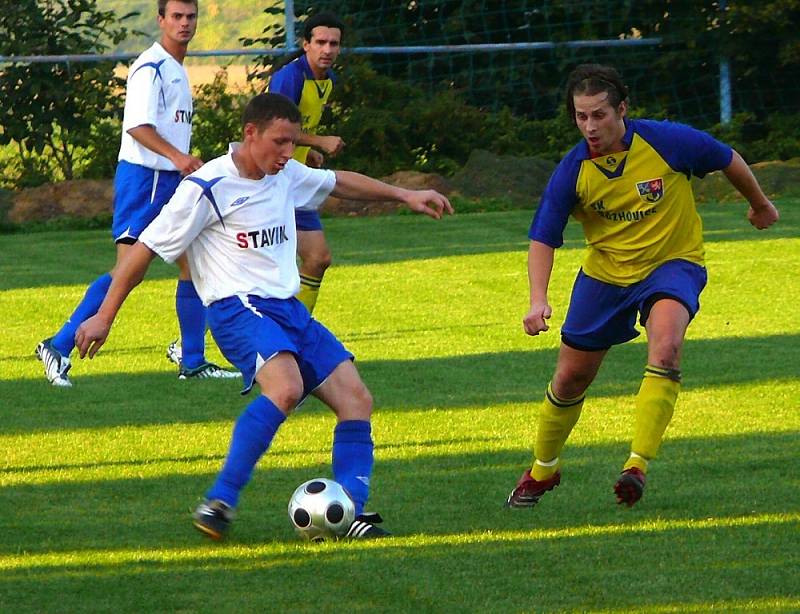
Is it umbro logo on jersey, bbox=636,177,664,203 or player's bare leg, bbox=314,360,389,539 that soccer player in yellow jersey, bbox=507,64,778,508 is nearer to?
umbro logo on jersey, bbox=636,177,664,203

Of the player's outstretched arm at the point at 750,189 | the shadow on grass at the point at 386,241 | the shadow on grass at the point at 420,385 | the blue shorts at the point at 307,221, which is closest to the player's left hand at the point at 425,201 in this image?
the player's outstretched arm at the point at 750,189

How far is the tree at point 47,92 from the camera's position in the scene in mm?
20594

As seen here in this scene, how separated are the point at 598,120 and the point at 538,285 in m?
0.63

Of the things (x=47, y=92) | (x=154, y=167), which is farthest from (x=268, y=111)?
(x=47, y=92)

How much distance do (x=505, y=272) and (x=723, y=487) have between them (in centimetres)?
780

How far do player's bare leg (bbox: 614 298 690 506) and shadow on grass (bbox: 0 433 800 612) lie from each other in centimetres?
23

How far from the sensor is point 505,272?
14.3m

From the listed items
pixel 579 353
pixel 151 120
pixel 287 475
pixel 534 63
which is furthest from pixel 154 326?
pixel 534 63

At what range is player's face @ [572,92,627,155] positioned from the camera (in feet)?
20.6

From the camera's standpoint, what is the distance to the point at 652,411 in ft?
20.3

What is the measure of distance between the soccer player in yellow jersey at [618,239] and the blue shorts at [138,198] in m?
3.65

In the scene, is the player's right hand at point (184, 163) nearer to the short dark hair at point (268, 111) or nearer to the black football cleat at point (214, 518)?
the short dark hair at point (268, 111)

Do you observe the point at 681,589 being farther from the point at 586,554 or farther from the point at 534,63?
the point at 534,63

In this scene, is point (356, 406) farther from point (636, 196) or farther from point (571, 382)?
point (636, 196)
